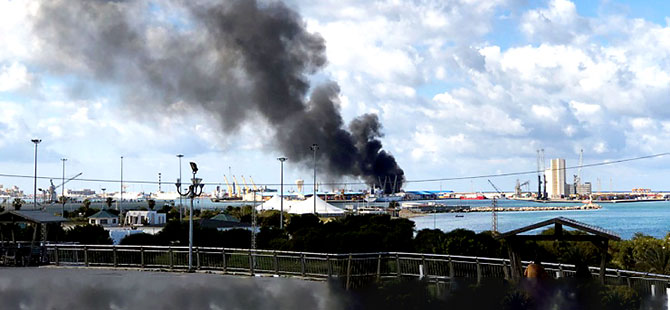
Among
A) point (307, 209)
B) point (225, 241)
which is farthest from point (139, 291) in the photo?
point (307, 209)

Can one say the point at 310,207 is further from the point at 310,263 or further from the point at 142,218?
the point at 310,263

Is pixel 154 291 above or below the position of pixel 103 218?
below

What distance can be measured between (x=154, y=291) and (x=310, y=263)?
23.1 feet

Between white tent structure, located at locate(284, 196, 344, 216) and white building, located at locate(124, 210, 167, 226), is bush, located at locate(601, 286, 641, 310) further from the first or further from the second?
white tent structure, located at locate(284, 196, 344, 216)

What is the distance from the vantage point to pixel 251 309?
63.4 ft

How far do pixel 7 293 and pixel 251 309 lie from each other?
869 cm

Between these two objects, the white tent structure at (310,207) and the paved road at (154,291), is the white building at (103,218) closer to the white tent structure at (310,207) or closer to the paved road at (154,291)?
the white tent structure at (310,207)

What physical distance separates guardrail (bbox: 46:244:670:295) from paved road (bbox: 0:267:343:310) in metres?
1.45

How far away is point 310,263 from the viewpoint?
28.1 m

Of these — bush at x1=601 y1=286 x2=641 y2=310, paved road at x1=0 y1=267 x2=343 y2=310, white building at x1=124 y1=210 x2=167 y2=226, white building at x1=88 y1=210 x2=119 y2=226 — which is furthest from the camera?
white building at x1=124 y1=210 x2=167 y2=226

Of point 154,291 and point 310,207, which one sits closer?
point 154,291

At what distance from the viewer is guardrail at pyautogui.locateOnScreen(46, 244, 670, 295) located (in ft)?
81.7

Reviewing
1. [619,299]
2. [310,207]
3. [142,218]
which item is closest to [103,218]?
[142,218]

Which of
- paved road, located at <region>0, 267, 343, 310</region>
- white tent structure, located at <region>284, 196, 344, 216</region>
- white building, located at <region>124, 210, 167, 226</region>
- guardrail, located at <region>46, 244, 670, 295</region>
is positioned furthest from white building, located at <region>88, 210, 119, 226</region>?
paved road, located at <region>0, 267, 343, 310</region>
